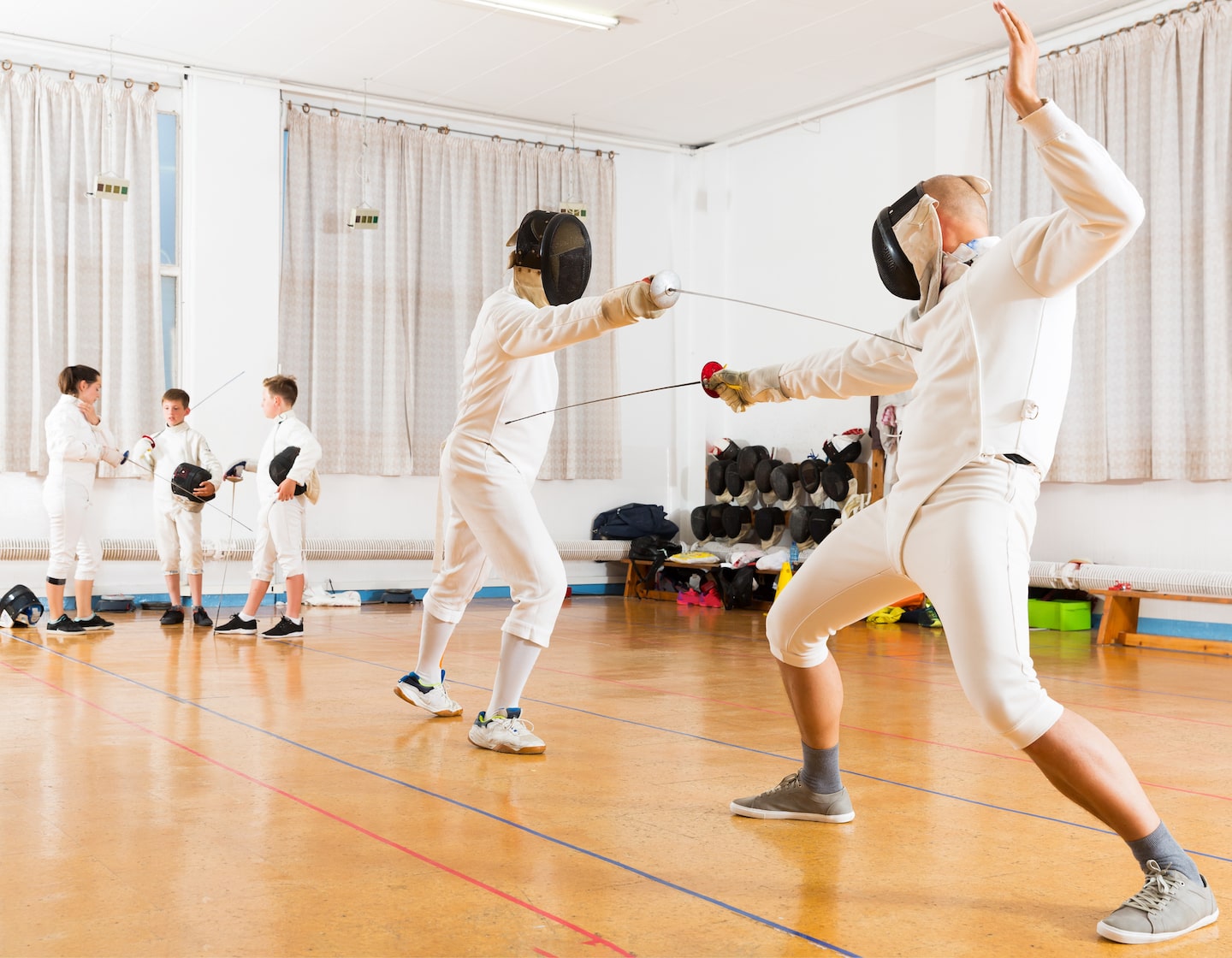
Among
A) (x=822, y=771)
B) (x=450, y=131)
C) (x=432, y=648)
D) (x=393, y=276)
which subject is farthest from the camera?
(x=450, y=131)

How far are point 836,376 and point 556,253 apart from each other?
3.99 feet

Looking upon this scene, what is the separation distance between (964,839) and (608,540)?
738 centimetres

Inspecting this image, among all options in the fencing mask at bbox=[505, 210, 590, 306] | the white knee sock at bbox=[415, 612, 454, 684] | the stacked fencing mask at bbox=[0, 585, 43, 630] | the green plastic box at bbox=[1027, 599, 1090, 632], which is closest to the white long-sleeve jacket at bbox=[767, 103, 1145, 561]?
the fencing mask at bbox=[505, 210, 590, 306]

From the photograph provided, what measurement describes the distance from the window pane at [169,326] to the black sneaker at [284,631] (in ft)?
9.30

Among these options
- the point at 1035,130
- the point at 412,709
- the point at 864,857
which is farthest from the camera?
the point at 412,709

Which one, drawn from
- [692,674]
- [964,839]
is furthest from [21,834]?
[692,674]

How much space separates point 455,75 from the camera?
8.75 meters

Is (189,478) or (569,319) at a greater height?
(569,319)

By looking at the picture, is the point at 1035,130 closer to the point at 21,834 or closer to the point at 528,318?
the point at 528,318

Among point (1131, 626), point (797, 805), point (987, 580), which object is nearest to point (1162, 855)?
point (987, 580)

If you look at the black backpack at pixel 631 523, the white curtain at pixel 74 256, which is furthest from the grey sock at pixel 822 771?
the black backpack at pixel 631 523

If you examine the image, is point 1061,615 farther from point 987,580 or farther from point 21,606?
point 21,606

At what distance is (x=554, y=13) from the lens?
7426mm

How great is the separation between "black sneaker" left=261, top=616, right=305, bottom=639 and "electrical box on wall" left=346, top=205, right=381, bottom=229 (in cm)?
349
